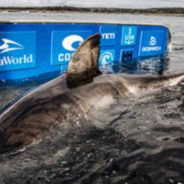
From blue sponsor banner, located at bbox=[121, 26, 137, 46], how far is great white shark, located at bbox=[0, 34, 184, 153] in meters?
4.06

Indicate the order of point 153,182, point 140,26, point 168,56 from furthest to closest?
point 168,56 → point 140,26 → point 153,182

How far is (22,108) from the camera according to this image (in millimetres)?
4664

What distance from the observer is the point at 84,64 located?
5629 mm

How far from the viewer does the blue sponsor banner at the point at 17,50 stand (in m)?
8.23

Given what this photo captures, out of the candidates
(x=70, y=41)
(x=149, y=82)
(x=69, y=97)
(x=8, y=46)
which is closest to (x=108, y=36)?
(x=70, y=41)

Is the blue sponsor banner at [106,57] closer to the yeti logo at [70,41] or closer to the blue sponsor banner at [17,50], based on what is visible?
the yeti logo at [70,41]

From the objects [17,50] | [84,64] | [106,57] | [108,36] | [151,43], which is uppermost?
[84,64]

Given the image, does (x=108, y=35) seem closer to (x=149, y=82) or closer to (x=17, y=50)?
(x=17, y=50)

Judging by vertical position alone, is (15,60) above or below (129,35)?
below

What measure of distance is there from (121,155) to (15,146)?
116 cm

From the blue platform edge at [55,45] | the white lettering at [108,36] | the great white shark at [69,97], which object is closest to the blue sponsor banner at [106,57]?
the blue platform edge at [55,45]

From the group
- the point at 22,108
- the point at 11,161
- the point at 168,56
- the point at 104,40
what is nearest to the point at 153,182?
the point at 11,161

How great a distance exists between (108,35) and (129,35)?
31.2 inches

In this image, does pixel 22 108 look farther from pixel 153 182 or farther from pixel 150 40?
pixel 150 40
